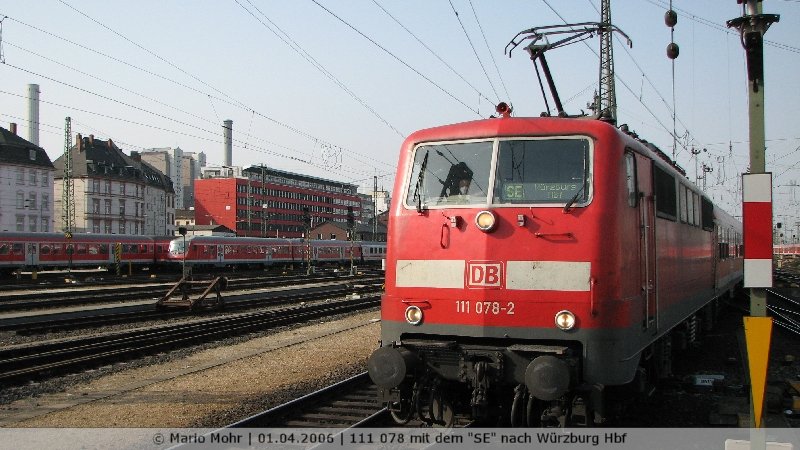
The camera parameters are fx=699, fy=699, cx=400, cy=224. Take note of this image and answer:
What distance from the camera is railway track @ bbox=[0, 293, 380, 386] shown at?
40.0ft

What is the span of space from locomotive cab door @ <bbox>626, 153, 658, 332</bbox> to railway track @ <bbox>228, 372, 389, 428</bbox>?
3.17 metres

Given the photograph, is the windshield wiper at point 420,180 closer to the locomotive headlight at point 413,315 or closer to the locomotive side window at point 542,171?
the locomotive side window at point 542,171

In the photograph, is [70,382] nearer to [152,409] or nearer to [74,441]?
[152,409]

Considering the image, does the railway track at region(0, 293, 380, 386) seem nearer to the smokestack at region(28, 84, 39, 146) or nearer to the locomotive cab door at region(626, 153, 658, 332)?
the locomotive cab door at region(626, 153, 658, 332)

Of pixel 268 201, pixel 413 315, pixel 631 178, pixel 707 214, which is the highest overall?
pixel 268 201

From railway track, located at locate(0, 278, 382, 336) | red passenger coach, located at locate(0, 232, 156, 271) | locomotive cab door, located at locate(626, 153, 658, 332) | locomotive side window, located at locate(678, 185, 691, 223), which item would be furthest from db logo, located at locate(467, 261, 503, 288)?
red passenger coach, located at locate(0, 232, 156, 271)

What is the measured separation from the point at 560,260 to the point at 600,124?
1.44 metres

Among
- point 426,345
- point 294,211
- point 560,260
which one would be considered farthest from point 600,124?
point 294,211

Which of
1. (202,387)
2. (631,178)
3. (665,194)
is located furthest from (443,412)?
(202,387)

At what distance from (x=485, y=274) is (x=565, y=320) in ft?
2.81

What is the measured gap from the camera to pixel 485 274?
6.68 m

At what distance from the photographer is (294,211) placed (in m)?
121

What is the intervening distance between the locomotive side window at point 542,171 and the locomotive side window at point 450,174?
0.58ft

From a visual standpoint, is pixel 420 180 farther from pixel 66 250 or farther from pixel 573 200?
pixel 66 250
